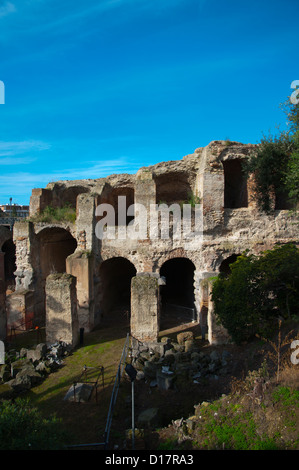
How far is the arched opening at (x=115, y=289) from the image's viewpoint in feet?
46.4

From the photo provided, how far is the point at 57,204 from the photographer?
680 inches

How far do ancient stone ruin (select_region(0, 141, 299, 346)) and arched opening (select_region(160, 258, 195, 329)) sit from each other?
0.47ft

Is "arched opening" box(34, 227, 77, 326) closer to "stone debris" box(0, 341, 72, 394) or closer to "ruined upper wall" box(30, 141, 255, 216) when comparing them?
"ruined upper wall" box(30, 141, 255, 216)

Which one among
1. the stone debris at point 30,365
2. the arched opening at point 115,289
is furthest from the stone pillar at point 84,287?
the stone debris at point 30,365

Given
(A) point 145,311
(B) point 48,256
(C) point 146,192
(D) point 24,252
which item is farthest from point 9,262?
(A) point 145,311

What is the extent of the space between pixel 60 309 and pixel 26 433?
257 inches

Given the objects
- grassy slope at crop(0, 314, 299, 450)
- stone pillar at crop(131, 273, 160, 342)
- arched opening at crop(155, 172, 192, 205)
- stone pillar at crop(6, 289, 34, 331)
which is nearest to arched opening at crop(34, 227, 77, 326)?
stone pillar at crop(6, 289, 34, 331)

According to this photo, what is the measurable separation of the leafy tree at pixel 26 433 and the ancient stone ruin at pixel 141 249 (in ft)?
19.6

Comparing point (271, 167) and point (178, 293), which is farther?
point (178, 293)

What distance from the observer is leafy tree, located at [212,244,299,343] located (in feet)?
26.5

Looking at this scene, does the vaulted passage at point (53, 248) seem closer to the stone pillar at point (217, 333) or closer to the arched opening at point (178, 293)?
Result: the arched opening at point (178, 293)

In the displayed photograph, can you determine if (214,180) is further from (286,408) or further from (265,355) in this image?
(286,408)

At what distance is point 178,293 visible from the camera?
58.9ft

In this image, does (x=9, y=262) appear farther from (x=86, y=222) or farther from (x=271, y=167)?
(x=271, y=167)
